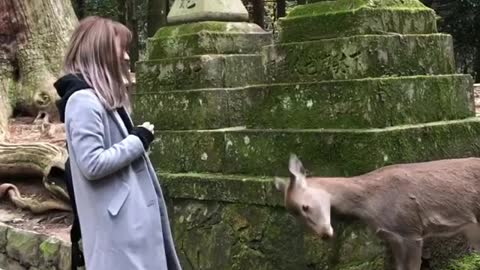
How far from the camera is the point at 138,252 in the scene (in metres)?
3.41

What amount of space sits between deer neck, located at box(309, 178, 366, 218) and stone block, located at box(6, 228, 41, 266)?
11.4 ft

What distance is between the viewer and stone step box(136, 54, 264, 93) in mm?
5922

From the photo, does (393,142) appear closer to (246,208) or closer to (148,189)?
(246,208)

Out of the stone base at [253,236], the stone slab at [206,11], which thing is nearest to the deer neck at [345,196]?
the stone base at [253,236]

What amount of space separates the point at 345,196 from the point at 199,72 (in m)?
2.41

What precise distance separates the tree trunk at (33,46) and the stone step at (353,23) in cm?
501

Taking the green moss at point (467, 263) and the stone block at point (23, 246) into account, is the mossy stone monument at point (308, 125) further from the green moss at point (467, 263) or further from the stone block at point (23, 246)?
the stone block at point (23, 246)

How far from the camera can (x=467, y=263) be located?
464cm

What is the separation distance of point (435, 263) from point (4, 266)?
13.6 feet

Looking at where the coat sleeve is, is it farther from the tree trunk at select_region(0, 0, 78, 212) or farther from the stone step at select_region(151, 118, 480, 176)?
the tree trunk at select_region(0, 0, 78, 212)

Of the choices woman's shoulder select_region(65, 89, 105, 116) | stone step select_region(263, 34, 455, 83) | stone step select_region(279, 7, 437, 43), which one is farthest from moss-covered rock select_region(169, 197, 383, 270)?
woman's shoulder select_region(65, 89, 105, 116)

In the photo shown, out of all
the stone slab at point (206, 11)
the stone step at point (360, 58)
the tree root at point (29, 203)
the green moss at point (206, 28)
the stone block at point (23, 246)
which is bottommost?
the stone block at point (23, 246)

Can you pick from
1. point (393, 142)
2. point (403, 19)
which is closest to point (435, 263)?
point (393, 142)

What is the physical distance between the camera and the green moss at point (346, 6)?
4.90 meters
